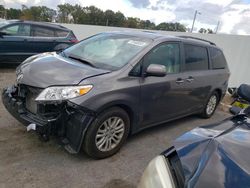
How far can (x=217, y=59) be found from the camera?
237 inches

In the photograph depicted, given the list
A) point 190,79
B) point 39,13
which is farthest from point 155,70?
point 39,13

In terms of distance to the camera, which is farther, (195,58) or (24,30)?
(24,30)

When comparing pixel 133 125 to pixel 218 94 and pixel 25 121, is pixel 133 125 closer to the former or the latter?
pixel 25 121

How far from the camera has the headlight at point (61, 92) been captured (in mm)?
3270

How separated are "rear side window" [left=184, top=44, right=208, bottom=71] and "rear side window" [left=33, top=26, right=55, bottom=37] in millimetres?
5565

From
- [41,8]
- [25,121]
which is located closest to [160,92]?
[25,121]

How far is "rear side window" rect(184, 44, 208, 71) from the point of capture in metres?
4.90

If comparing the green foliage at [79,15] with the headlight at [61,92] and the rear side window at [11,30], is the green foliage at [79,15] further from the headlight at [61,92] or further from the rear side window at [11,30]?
the headlight at [61,92]

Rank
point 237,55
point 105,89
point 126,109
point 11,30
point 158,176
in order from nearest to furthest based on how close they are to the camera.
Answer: point 158,176 < point 105,89 < point 126,109 < point 11,30 < point 237,55

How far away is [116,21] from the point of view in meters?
53.4

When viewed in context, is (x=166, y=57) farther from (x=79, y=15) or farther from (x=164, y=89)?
(x=79, y=15)

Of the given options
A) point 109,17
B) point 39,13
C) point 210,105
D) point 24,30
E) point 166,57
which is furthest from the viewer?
point 39,13

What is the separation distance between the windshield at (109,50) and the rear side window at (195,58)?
3.33 feet

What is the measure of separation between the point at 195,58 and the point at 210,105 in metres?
1.46
